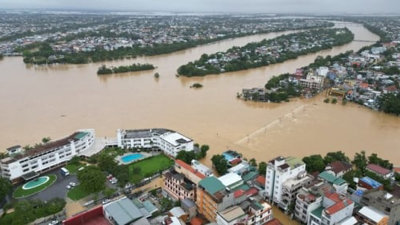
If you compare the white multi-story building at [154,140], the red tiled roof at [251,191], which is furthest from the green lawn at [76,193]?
the red tiled roof at [251,191]

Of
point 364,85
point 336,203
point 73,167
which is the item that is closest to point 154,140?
point 73,167

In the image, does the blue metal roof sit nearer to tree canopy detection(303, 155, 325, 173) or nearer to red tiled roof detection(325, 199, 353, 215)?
tree canopy detection(303, 155, 325, 173)

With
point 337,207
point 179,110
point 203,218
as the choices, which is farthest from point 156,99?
point 337,207

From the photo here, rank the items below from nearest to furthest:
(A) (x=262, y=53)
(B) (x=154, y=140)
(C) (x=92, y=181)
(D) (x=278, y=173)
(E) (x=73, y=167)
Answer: (D) (x=278, y=173) < (C) (x=92, y=181) < (E) (x=73, y=167) < (B) (x=154, y=140) < (A) (x=262, y=53)

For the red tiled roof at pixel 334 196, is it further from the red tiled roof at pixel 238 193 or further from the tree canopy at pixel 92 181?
the tree canopy at pixel 92 181

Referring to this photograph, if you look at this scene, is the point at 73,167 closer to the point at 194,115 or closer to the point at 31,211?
the point at 31,211

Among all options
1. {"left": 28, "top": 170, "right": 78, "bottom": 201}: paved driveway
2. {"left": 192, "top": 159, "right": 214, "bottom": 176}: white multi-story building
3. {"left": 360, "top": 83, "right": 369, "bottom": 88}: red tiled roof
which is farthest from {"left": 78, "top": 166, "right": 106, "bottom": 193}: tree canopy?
{"left": 360, "top": 83, "right": 369, "bottom": 88}: red tiled roof
